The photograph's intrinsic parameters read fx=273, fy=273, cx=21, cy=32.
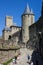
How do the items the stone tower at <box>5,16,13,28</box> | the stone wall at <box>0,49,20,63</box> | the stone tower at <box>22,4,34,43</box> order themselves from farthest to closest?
the stone tower at <box>5,16,13,28</box> → the stone tower at <box>22,4,34,43</box> → the stone wall at <box>0,49,20,63</box>

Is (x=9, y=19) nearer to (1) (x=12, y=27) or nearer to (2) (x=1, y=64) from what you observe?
(1) (x=12, y=27)

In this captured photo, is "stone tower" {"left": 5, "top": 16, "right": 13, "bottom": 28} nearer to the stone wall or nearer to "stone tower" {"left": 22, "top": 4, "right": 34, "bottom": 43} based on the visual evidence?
"stone tower" {"left": 22, "top": 4, "right": 34, "bottom": 43}

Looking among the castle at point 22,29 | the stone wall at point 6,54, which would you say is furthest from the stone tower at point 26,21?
the stone wall at point 6,54

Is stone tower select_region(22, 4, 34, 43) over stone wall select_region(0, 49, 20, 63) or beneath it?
over

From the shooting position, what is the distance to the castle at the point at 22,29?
71.6m

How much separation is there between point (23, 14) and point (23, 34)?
6.58 m

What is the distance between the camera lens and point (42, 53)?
31891 millimetres

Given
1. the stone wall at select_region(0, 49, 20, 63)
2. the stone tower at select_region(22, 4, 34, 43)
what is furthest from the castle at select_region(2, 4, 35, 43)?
the stone wall at select_region(0, 49, 20, 63)

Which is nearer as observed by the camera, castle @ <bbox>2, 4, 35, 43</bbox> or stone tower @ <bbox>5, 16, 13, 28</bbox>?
castle @ <bbox>2, 4, 35, 43</bbox>

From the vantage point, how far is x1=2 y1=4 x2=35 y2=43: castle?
7156 centimetres

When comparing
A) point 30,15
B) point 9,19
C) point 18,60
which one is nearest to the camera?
point 18,60

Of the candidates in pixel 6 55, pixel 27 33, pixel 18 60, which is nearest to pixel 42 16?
pixel 27 33

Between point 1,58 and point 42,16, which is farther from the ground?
point 42,16

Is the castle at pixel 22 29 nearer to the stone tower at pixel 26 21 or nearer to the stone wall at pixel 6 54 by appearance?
the stone tower at pixel 26 21
